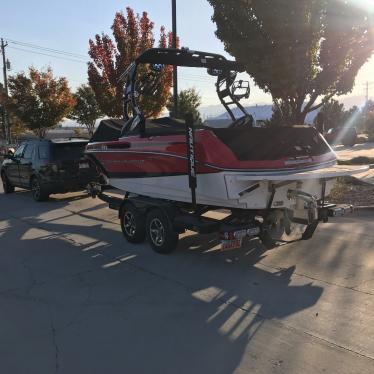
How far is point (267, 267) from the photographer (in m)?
6.38

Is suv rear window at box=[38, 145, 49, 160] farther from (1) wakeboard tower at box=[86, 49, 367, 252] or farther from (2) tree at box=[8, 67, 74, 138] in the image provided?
(2) tree at box=[8, 67, 74, 138]

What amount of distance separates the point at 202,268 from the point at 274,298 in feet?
4.62

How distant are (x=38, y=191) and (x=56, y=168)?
90 cm

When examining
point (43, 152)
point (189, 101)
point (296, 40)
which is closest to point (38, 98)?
point (189, 101)

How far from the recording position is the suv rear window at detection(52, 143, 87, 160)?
1280cm

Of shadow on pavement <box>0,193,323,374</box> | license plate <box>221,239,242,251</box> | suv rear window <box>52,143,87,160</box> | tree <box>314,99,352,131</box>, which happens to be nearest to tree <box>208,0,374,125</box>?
suv rear window <box>52,143,87,160</box>

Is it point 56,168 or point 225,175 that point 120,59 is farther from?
point 225,175

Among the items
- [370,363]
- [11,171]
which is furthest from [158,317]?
[11,171]

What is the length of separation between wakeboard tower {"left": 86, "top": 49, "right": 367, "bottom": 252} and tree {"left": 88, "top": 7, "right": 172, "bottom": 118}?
9.39 meters

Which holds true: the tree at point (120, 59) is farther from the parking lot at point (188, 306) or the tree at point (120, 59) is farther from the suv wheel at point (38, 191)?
the parking lot at point (188, 306)

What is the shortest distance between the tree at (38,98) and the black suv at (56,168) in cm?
1917

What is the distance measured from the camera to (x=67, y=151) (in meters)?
12.9

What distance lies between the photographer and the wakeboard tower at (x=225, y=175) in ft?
20.2

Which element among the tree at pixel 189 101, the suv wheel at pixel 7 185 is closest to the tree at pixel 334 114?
the tree at pixel 189 101
